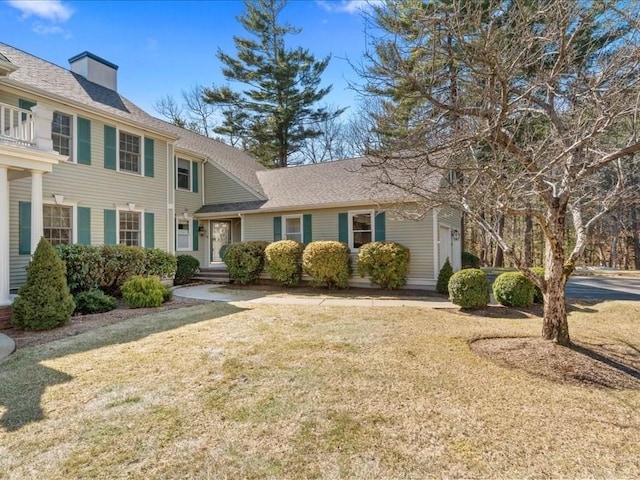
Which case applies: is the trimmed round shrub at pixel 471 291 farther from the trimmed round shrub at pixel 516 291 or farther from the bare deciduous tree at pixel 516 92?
the bare deciduous tree at pixel 516 92

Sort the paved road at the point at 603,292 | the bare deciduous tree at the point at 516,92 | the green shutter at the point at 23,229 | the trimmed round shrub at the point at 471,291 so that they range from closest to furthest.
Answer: the bare deciduous tree at the point at 516,92 → the trimmed round shrub at the point at 471,291 → the green shutter at the point at 23,229 → the paved road at the point at 603,292

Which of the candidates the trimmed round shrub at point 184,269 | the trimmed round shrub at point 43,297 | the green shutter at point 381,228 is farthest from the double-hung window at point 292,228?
the trimmed round shrub at point 43,297

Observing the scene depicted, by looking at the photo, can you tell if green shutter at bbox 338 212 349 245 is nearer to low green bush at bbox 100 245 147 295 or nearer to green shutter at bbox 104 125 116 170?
low green bush at bbox 100 245 147 295

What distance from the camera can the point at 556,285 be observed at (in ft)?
15.9

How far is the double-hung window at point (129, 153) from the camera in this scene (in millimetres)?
11062

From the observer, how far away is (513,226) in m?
24.6

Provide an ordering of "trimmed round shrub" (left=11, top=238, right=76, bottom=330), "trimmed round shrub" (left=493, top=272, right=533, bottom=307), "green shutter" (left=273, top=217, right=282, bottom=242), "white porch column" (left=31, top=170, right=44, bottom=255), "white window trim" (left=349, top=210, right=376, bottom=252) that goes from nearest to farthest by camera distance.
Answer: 1. "trimmed round shrub" (left=11, top=238, right=76, bottom=330)
2. "white porch column" (left=31, top=170, right=44, bottom=255)
3. "trimmed round shrub" (left=493, top=272, right=533, bottom=307)
4. "white window trim" (left=349, top=210, right=376, bottom=252)
5. "green shutter" (left=273, top=217, right=282, bottom=242)

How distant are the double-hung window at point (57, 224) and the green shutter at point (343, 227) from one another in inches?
312

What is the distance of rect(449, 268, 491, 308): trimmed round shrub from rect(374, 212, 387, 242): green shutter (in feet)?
12.2

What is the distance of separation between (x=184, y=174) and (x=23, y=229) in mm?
6462

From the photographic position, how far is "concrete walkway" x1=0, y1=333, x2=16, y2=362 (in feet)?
15.9

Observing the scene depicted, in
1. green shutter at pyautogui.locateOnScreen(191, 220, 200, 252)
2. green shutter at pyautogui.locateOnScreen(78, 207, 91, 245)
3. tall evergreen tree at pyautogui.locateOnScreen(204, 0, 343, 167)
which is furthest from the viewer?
tall evergreen tree at pyautogui.locateOnScreen(204, 0, 343, 167)

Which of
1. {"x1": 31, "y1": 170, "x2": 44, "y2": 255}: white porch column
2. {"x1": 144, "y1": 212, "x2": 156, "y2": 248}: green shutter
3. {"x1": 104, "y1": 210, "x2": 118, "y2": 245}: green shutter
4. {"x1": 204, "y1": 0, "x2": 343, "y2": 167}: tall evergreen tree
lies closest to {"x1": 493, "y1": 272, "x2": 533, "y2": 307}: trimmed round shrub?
{"x1": 31, "y1": 170, "x2": 44, "y2": 255}: white porch column

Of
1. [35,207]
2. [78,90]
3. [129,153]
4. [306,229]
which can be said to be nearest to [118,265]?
[35,207]
